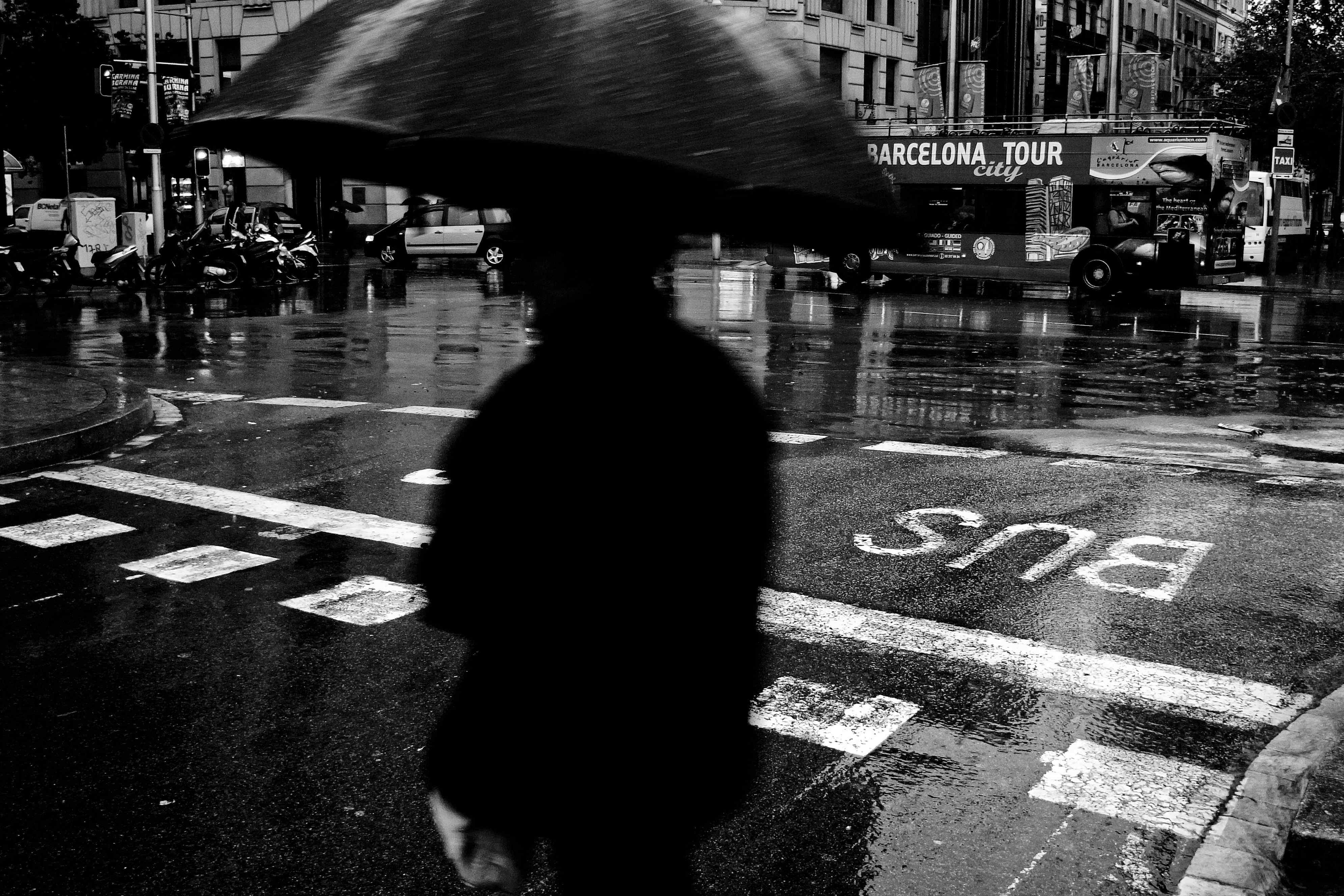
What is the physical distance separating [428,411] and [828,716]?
24.1 ft

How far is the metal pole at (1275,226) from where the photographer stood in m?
32.8

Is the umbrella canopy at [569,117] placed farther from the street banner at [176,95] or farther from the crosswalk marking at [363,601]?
the street banner at [176,95]

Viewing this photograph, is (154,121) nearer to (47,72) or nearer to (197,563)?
(47,72)

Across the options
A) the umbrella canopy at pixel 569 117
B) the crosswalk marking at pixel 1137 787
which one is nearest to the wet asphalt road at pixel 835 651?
the crosswalk marking at pixel 1137 787

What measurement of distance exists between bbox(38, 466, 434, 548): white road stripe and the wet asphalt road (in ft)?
0.26

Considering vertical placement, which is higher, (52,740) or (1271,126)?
(1271,126)

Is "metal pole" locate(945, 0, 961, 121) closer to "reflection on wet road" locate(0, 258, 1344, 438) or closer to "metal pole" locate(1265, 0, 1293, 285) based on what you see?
"metal pole" locate(1265, 0, 1293, 285)

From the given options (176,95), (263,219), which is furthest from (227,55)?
(176,95)

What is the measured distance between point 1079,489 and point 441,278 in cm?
2425

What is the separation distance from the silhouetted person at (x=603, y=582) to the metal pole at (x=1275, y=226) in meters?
32.1

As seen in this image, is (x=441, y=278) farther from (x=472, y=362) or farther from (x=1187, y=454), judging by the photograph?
(x=1187, y=454)

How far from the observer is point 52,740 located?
443cm

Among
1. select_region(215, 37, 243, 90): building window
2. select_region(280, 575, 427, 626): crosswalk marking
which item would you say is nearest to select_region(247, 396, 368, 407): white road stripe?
select_region(280, 575, 427, 626): crosswalk marking

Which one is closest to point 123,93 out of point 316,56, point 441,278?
point 441,278
